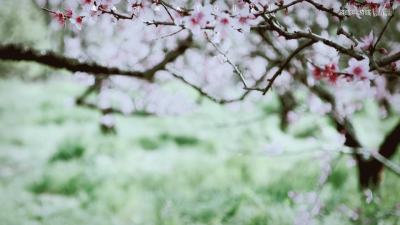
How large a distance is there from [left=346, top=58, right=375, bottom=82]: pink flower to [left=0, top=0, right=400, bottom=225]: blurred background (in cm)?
116

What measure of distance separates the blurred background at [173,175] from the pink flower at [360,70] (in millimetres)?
1155

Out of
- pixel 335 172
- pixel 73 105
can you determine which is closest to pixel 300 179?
pixel 335 172

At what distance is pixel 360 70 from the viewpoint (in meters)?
1.18

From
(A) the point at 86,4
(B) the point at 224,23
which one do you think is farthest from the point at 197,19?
(A) the point at 86,4

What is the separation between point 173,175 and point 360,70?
266 cm

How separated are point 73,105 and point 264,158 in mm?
→ 4293

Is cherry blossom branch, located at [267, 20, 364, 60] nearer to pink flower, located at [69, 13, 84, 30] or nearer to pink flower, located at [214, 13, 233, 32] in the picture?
pink flower, located at [214, 13, 233, 32]

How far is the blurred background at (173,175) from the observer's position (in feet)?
8.80

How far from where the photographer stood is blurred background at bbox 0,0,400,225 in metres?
2.68

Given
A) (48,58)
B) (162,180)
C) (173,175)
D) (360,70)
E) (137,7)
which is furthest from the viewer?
(173,175)

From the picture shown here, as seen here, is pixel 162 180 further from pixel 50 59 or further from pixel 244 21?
pixel 244 21

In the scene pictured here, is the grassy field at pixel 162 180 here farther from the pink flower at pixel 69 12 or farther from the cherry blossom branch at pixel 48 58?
the pink flower at pixel 69 12

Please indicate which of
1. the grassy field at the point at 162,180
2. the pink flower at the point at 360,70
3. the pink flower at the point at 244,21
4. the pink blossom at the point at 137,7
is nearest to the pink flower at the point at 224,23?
the pink flower at the point at 244,21

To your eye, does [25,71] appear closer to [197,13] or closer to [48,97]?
[48,97]
